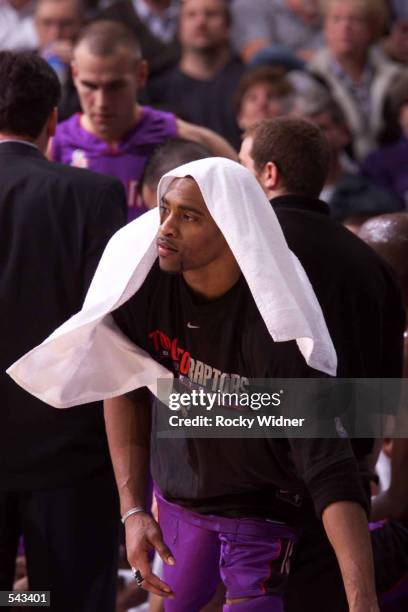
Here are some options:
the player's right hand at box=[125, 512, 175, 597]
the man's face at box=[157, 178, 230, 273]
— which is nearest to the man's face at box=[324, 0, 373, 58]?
the man's face at box=[157, 178, 230, 273]

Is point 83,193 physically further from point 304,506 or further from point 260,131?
point 304,506

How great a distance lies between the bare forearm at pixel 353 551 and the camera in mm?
2316

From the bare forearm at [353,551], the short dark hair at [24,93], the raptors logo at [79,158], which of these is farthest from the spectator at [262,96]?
the bare forearm at [353,551]

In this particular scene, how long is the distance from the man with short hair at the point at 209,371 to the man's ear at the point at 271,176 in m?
0.60

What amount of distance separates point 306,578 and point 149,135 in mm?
2133

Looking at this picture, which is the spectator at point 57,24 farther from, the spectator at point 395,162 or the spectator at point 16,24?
the spectator at point 395,162

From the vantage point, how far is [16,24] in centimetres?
728

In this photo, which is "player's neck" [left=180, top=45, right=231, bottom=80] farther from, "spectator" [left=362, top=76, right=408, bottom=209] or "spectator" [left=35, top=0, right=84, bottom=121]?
"spectator" [left=362, top=76, right=408, bottom=209]

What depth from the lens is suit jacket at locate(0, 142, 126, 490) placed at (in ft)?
10.2

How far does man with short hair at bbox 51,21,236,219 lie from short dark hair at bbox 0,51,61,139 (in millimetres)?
1172

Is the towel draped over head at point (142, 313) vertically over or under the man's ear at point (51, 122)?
under

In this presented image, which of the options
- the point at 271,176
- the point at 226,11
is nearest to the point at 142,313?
the point at 271,176

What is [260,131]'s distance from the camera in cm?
337

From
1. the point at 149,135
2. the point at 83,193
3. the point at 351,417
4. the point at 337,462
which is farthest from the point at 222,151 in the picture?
the point at 337,462
